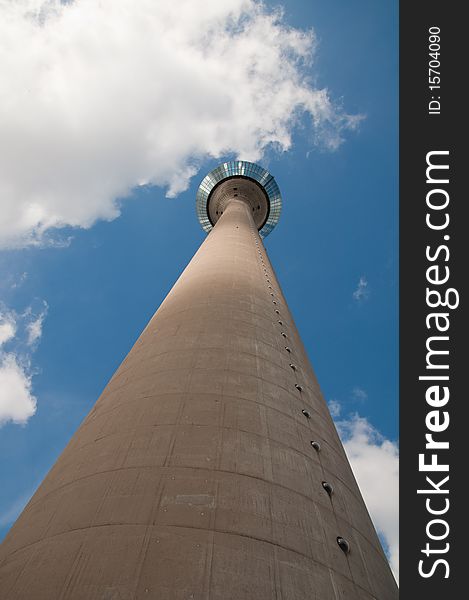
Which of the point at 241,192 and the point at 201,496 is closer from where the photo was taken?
the point at 201,496

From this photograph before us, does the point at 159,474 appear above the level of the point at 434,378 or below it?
below

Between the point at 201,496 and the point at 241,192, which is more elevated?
the point at 241,192

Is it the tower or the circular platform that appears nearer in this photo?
the tower

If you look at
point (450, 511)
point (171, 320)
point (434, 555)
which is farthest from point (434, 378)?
point (171, 320)

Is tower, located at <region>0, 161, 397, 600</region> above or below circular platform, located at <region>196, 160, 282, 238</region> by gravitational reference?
below

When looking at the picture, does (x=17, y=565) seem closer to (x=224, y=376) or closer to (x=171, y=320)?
(x=224, y=376)
